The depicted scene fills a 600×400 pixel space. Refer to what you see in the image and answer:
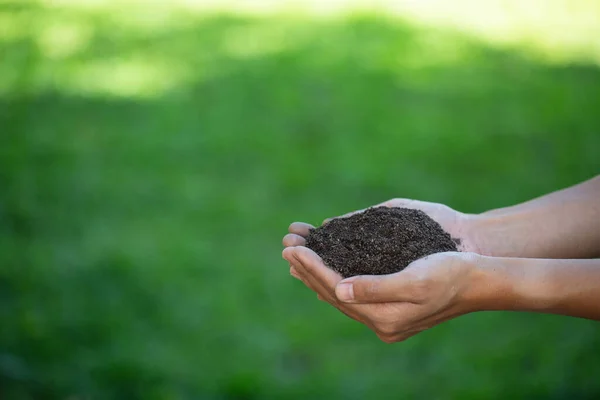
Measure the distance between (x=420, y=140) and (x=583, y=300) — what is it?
11.2ft

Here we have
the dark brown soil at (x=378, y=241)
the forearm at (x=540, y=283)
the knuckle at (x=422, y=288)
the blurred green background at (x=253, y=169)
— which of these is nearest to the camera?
the knuckle at (x=422, y=288)

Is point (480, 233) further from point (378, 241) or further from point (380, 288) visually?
point (380, 288)

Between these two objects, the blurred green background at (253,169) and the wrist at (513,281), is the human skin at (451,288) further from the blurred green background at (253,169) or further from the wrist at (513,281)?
the blurred green background at (253,169)

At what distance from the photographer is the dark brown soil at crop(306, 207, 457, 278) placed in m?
2.23

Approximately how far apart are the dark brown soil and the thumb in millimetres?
186

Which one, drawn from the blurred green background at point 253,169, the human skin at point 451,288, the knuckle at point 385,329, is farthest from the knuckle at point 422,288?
the blurred green background at point 253,169

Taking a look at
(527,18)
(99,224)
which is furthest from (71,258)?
(527,18)

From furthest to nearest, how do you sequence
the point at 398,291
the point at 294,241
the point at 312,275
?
the point at 294,241, the point at 312,275, the point at 398,291

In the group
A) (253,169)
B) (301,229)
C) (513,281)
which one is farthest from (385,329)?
(253,169)

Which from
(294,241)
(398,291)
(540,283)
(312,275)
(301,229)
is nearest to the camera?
(398,291)

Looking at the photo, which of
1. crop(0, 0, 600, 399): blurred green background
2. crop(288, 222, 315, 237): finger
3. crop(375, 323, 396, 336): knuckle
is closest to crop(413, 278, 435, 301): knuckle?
crop(375, 323, 396, 336): knuckle

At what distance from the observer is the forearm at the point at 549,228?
8.13ft

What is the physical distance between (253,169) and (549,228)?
9.90 ft

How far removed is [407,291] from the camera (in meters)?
1.98
